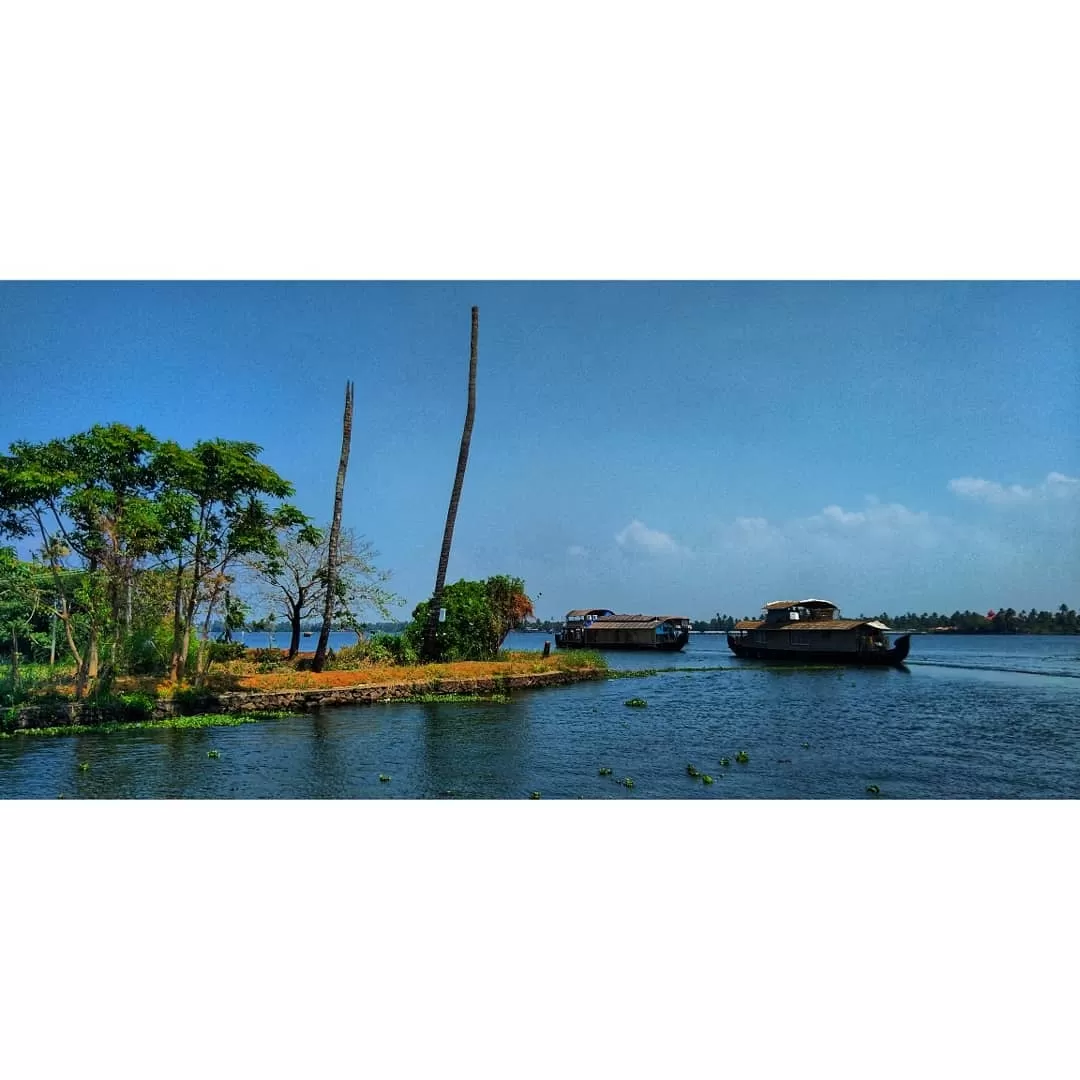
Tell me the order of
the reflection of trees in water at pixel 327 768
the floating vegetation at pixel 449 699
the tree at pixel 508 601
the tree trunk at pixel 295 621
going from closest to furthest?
the reflection of trees in water at pixel 327 768 < the floating vegetation at pixel 449 699 < the tree trunk at pixel 295 621 < the tree at pixel 508 601

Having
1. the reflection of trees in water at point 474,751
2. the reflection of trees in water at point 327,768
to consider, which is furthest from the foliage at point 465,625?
the reflection of trees in water at point 327,768

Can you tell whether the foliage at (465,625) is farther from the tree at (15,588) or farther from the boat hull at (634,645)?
the boat hull at (634,645)

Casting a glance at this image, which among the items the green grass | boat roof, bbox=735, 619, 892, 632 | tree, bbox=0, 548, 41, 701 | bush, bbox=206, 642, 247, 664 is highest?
tree, bbox=0, 548, 41, 701

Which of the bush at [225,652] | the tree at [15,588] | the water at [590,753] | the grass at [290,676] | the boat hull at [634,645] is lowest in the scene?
the boat hull at [634,645]

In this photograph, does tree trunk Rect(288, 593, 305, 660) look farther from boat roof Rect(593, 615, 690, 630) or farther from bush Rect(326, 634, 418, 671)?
boat roof Rect(593, 615, 690, 630)

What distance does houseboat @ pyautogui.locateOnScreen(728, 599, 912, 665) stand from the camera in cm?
1812

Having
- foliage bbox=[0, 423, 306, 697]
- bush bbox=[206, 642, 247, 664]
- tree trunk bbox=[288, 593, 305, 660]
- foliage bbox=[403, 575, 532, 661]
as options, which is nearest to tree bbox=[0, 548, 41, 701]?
foliage bbox=[0, 423, 306, 697]

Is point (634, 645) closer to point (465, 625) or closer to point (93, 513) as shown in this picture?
point (465, 625)

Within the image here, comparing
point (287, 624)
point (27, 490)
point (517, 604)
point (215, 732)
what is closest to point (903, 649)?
point (517, 604)

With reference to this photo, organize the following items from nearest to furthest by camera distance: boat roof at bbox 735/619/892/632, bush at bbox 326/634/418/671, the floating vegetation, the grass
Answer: the grass → the floating vegetation → bush at bbox 326/634/418/671 → boat roof at bbox 735/619/892/632

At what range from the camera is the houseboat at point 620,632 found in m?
24.1

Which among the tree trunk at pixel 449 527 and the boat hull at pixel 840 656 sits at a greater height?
the tree trunk at pixel 449 527

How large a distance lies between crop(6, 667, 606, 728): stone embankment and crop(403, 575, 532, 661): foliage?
136 centimetres

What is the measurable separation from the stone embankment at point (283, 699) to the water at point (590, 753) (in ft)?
1.51
